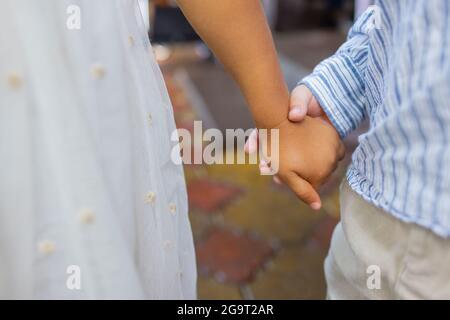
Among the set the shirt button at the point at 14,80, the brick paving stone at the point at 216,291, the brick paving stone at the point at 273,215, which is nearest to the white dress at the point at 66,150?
the shirt button at the point at 14,80

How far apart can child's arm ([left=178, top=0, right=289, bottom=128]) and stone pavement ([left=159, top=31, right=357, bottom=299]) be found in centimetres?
69

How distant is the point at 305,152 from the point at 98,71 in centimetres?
27

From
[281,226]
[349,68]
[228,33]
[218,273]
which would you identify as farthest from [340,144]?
[281,226]

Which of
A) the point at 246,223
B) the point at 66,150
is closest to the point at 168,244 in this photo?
the point at 66,150

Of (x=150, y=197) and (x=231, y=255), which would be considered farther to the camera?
(x=231, y=255)

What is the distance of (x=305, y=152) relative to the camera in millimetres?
568

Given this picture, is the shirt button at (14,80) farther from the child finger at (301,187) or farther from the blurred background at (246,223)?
the blurred background at (246,223)

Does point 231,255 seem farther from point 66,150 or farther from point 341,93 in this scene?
point 66,150

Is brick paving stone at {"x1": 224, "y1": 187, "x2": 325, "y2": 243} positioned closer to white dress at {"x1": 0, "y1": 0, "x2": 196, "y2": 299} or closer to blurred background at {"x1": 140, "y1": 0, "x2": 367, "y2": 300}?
blurred background at {"x1": 140, "y1": 0, "x2": 367, "y2": 300}

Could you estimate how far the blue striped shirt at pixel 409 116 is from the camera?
412mm
